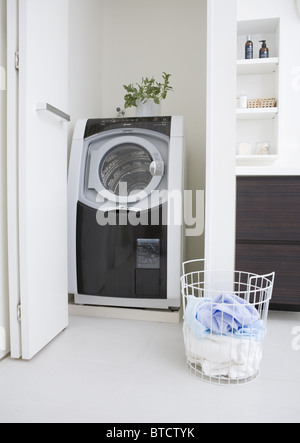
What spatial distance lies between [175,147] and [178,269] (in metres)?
0.70

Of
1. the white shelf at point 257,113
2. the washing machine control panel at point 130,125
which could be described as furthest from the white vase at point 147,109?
the white shelf at point 257,113

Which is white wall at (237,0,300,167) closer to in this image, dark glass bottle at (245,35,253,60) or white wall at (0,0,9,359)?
dark glass bottle at (245,35,253,60)

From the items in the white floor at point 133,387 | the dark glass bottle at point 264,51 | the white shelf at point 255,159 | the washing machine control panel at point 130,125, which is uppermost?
the dark glass bottle at point 264,51

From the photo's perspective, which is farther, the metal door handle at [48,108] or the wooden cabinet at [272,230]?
the wooden cabinet at [272,230]

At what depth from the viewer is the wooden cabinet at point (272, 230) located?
1.99 m

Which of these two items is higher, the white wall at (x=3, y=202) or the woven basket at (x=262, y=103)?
the woven basket at (x=262, y=103)

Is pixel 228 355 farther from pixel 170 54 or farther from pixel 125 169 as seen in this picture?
pixel 170 54

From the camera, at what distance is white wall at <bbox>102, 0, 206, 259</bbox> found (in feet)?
9.18

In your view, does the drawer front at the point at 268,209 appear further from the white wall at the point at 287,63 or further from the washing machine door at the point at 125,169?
the white wall at the point at 287,63

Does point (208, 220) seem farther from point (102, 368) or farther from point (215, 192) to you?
point (102, 368)

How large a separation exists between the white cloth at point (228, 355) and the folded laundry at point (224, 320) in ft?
0.09

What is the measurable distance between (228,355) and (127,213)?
1018 millimetres

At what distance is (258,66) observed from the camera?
257cm

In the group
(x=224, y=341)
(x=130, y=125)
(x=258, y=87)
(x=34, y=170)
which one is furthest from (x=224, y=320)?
(x=258, y=87)
